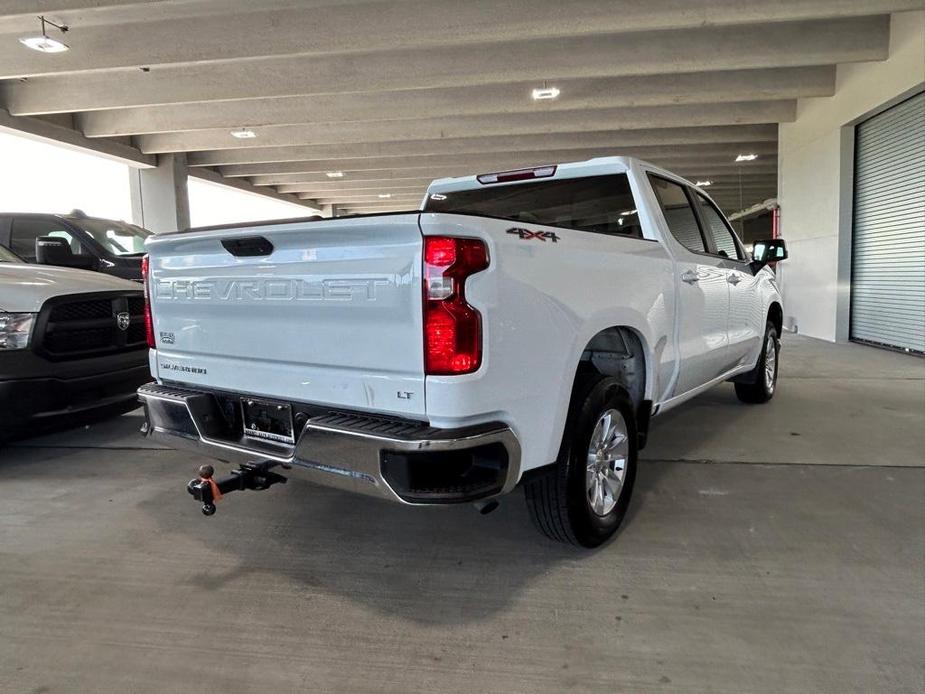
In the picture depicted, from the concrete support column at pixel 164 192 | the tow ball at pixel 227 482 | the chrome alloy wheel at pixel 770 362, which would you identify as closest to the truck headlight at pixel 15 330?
the tow ball at pixel 227 482

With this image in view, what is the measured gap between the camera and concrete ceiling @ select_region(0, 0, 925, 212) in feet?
24.6

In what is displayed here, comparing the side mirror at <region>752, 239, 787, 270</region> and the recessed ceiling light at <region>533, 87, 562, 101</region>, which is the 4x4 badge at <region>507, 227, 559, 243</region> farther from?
the recessed ceiling light at <region>533, 87, 562, 101</region>

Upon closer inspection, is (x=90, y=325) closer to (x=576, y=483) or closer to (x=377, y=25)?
(x=576, y=483)

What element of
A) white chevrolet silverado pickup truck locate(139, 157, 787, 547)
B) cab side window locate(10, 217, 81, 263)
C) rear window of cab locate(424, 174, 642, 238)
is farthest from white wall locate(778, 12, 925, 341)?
cab side window locate(10, 217, 81, 263)

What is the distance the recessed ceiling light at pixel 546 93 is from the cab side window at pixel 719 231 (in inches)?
246

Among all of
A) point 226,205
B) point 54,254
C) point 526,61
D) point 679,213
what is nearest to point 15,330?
point 54,254

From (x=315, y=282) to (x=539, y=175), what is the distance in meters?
1.94

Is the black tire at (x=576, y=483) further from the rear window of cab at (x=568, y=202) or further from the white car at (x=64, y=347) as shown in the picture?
the white car at (x=64, y=347)

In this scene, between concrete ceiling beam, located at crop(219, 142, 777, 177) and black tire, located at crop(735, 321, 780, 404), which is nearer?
black tire, located at crop(735, 321, 780, 404)

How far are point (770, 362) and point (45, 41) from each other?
9.98 meters

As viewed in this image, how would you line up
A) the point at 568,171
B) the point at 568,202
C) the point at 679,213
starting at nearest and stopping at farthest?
the point at 568,171 < the point at 568,202 < the point at 679,213

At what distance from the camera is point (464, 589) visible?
2.56 metres

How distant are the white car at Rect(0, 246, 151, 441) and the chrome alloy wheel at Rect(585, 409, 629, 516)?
3.39 metres

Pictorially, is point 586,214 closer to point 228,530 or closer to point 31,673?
point 228,530
